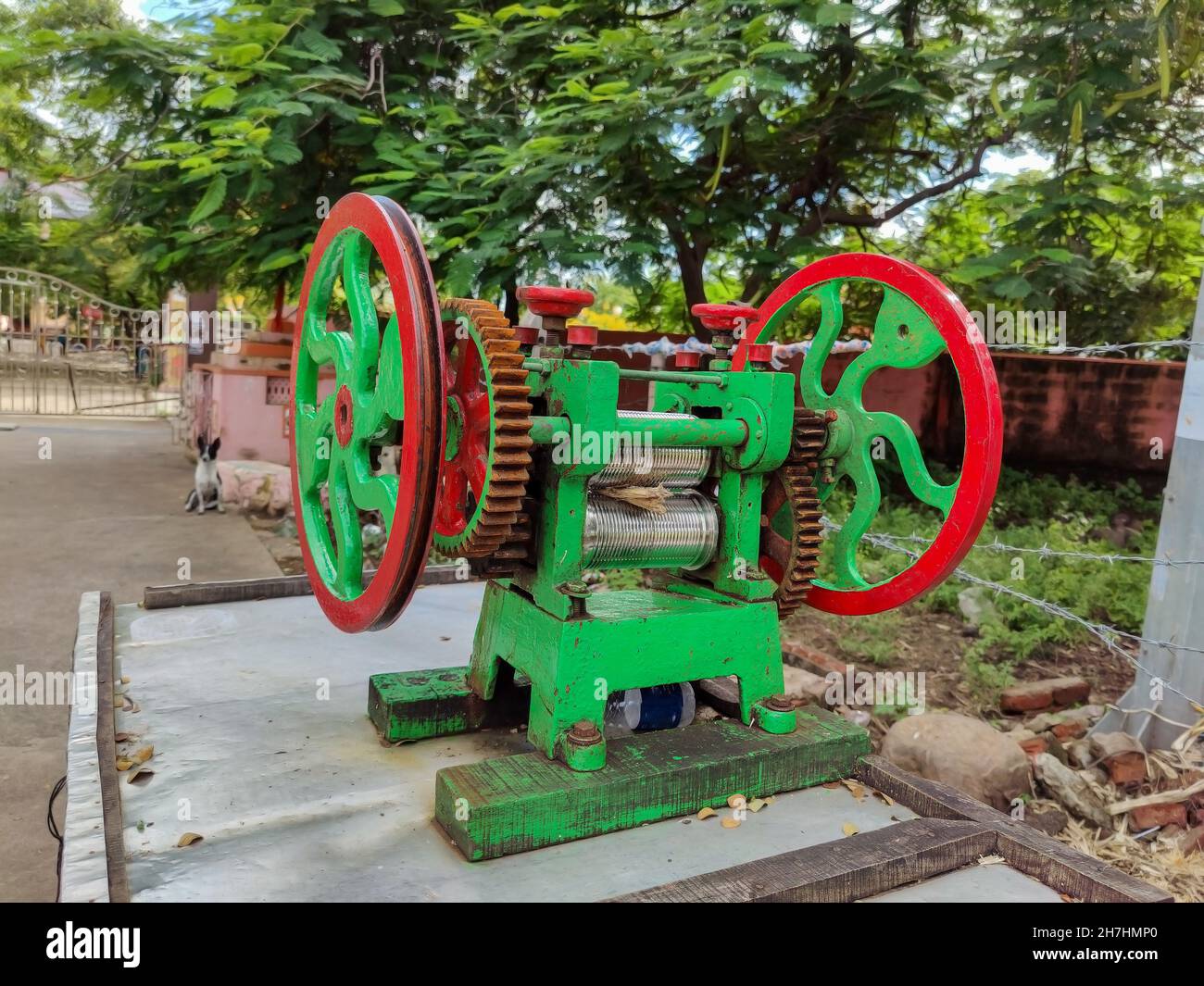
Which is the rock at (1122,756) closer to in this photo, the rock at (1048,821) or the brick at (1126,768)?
the brick at (1126,768)

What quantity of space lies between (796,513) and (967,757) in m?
Result: 1.05

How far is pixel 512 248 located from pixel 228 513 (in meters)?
3.51

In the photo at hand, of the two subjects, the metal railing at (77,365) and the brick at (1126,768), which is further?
the metal railing at (77,365)

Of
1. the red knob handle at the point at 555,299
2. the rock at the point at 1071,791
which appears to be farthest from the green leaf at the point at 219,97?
the rock at the point at 1071,791

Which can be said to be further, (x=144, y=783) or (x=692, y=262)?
(x=692, y=262)

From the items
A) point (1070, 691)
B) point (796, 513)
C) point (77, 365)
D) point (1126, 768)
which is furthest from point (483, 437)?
point (77, 365)

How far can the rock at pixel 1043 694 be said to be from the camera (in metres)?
3.88

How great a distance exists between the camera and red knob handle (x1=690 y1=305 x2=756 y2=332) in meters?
2.52

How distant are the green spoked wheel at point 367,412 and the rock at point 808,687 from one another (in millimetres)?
1778

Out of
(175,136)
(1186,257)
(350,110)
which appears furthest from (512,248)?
(1186,257)

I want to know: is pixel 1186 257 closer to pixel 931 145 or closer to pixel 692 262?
pixel 931 145

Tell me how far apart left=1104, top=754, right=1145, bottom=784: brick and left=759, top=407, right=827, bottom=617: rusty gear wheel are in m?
1.46

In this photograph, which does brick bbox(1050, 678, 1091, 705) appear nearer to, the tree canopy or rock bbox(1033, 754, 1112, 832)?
rock bbox(1033, 754, 1112, 832)
